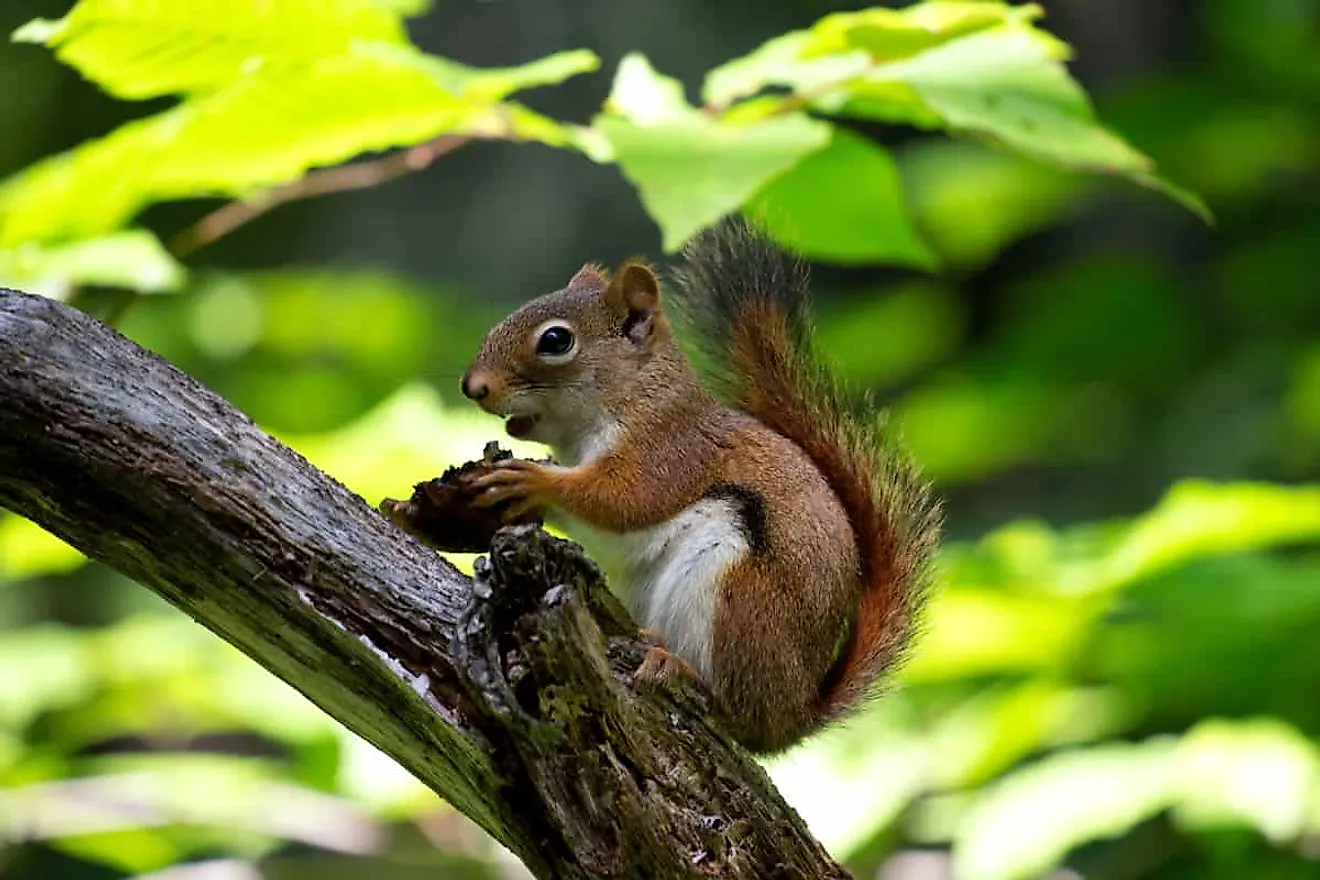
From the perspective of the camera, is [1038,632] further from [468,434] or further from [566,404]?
[468,434]

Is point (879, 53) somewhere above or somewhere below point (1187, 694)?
above

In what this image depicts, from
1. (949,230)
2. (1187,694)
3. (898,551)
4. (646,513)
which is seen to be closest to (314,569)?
(646,513)

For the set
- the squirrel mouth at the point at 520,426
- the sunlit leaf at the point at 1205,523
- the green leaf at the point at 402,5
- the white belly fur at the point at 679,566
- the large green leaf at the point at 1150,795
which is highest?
the green leaf at the point at 402,5

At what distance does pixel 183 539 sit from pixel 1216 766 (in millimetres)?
1369

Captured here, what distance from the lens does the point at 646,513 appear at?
4.93 ft

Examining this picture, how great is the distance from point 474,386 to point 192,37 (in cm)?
44

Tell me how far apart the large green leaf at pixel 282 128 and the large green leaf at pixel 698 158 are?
145mm

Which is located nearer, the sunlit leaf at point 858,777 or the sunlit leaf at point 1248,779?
the sunlit leaf at point 1248,779

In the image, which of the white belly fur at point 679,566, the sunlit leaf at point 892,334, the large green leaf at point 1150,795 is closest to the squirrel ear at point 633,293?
the white belly fur at point 679,566

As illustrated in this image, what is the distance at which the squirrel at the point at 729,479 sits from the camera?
144cm

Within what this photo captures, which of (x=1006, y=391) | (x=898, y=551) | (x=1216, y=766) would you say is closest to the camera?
(x=898, y=551)

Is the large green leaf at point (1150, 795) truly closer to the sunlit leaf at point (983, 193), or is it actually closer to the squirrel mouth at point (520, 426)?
the squirrel mouth at point (520, 426)

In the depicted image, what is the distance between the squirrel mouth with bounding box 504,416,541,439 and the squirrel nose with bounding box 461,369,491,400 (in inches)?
3.3

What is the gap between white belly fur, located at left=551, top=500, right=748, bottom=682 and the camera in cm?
143
